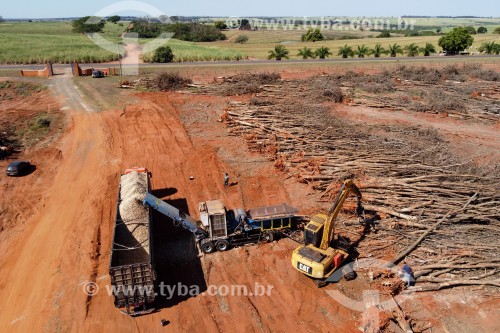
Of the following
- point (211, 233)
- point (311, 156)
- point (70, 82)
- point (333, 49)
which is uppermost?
point (333, 49)

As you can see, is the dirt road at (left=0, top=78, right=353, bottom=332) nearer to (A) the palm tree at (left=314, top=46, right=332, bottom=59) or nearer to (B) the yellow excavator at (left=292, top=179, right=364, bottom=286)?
(B) the yellow excavator at (left=292, top=179, right=364, bottom=286)

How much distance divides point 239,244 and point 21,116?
2747 cm

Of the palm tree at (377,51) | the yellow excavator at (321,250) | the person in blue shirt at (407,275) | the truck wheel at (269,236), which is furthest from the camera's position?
the palm tree at (377,51)

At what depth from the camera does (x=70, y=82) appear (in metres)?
45.6

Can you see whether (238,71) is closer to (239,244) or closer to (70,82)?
(70,82)

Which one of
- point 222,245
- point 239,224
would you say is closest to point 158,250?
point 222,245

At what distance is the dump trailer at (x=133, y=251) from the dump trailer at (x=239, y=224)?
254 cm

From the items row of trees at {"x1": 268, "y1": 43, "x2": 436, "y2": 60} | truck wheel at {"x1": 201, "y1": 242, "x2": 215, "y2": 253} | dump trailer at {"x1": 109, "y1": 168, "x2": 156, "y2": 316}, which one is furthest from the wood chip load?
row of trees at {"x1": 268, "y1": 43, "x2": 436, "y2": 60}

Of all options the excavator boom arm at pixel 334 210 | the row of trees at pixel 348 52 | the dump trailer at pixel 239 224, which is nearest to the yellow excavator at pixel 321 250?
the excavator boom arm at pixel 334 210

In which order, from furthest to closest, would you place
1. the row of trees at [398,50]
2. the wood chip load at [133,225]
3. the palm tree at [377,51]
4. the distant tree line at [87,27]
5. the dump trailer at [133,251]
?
the distant tree line at [87,27] < the palm tree at [377,51] < the row of trees at [398,50] < the wood chip load at [133,225] < the dump trailer at [133,251]

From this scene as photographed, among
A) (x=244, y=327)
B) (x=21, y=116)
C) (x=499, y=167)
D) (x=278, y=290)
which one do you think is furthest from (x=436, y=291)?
(x=21, y=116)

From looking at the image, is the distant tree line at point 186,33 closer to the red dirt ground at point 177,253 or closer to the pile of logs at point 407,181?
the red dirt ground at point 177,253

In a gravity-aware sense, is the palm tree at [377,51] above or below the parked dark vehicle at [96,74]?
above

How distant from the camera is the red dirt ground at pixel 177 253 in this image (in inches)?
521
